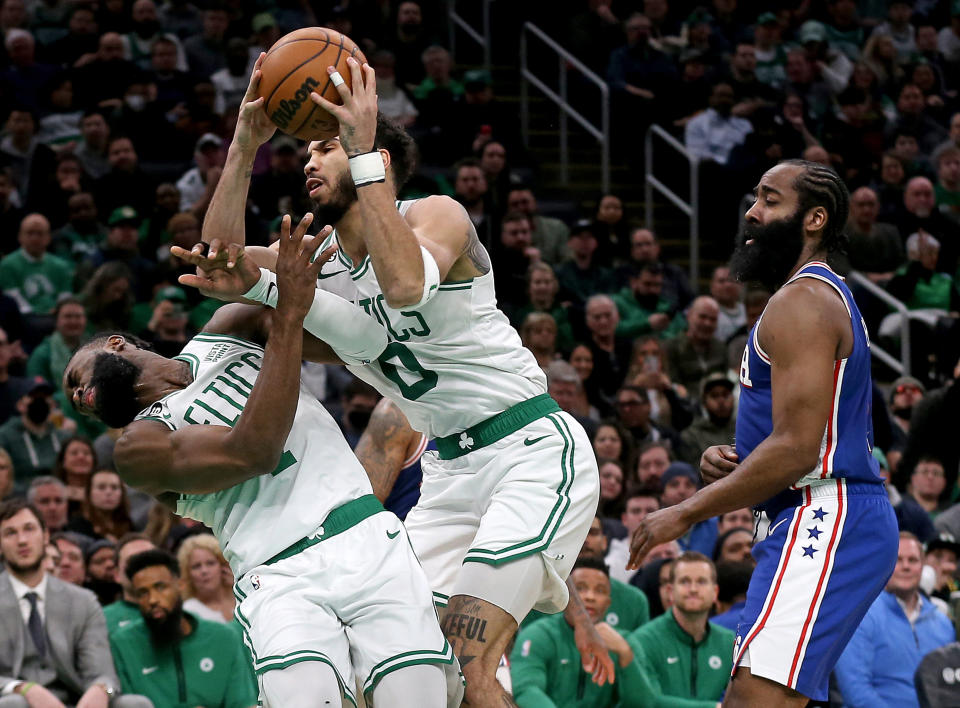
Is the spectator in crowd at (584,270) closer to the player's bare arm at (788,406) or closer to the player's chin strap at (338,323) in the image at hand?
the player's chin strap at (338,323)

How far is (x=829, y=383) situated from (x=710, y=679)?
4.61m

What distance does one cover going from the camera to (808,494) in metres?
4.64

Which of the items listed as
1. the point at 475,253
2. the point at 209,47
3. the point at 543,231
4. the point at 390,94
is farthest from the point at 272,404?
the point at 209,47

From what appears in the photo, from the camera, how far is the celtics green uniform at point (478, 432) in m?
4.88

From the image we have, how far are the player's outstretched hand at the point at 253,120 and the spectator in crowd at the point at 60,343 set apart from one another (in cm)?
651

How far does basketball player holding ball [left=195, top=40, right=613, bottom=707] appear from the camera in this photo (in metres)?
4.63

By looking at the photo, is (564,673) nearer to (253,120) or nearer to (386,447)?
(386,447)

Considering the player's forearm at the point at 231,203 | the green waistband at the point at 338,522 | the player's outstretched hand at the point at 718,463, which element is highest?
the player's forearm at the point at 231,203

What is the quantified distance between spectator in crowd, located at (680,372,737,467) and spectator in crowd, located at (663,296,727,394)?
1113 mm

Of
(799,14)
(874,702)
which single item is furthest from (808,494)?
(799,14)

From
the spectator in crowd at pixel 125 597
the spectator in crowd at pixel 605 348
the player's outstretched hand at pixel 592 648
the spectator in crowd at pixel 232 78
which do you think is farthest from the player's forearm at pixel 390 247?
the spectator in crowd at pixel 232 78

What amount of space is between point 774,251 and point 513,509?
4.03 ft

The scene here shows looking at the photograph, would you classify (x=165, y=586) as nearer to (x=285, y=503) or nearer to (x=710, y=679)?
(x=710, y=679)

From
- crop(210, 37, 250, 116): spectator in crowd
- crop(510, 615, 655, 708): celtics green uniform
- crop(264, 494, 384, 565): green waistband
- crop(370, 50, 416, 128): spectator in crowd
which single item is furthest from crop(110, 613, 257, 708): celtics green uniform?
crop(370, 50, 416, 128): spectator in crowd
